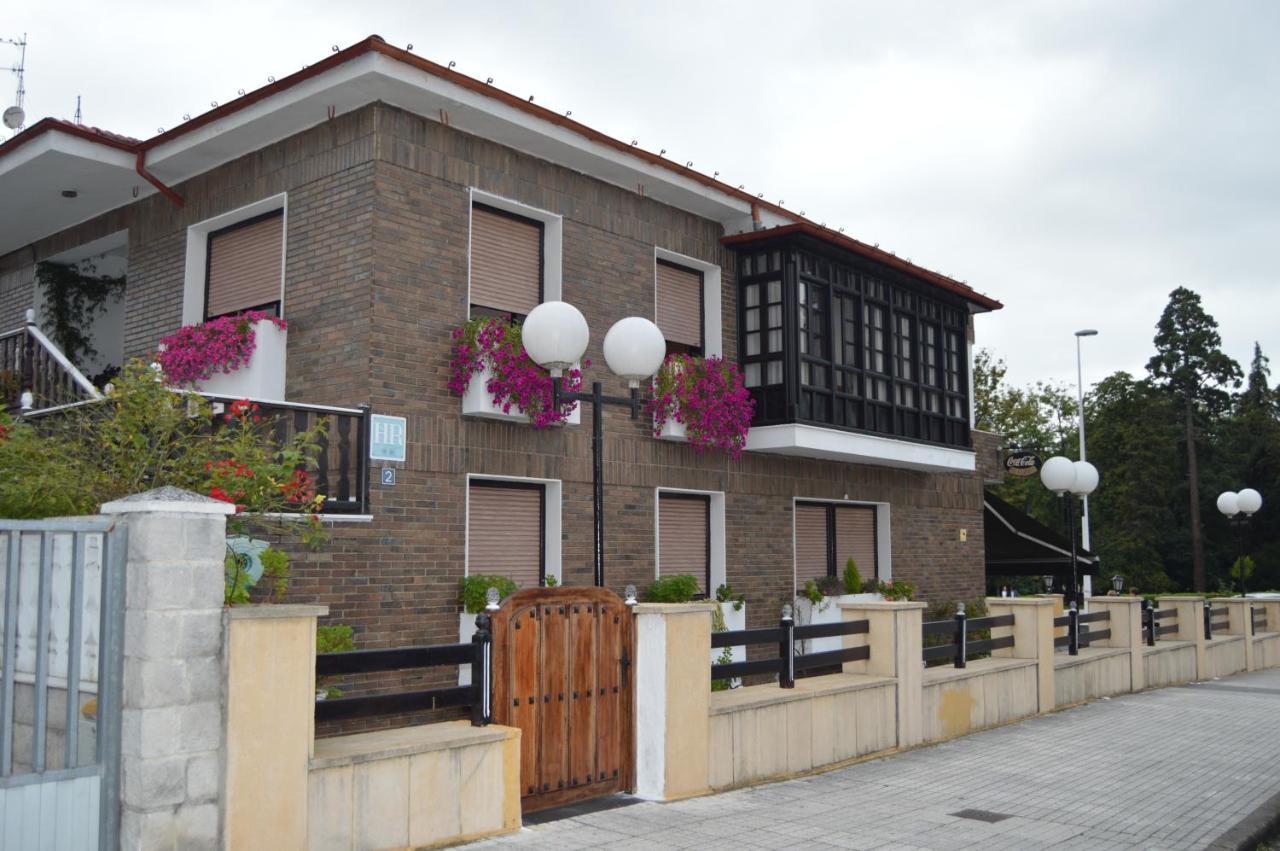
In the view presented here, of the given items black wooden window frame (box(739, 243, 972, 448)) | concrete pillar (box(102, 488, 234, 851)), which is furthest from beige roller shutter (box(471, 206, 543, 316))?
concrete pillar (box(102, 488, 234, 851))

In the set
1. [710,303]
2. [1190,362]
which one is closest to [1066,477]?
[710,303]

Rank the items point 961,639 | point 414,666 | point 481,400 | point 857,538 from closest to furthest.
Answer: point 414,666 → point 481,400 → point 961,639 → point 857,538

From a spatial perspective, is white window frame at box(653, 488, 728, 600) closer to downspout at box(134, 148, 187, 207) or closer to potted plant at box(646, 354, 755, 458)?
potted plant at box(646, 354, 755, 458)

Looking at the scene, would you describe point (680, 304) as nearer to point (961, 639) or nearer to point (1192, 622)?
point (961, 639)

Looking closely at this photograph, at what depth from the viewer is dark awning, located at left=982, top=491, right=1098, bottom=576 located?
24562 millimetres

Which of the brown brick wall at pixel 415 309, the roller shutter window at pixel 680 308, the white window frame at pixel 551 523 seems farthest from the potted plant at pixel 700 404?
the white window frame at pixel 551 523

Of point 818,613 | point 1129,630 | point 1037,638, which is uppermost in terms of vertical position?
point 818,613

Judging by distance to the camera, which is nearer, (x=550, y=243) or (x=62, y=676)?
(x=62, y=676)

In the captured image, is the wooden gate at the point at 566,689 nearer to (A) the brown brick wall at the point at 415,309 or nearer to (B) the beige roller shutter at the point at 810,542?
(A) the brown brick wall at the point at 415,309

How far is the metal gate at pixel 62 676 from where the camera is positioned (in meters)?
5.67

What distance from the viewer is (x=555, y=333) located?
352 inches

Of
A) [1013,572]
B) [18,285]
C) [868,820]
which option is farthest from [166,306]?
[1013,572]

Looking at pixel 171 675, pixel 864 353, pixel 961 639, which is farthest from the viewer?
pixel 864 353

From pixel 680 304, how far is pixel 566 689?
26.7 feet
